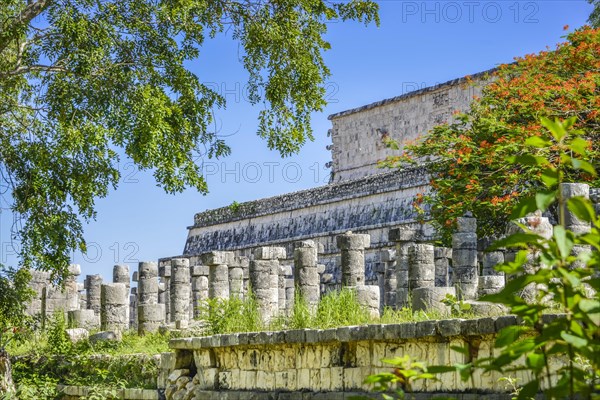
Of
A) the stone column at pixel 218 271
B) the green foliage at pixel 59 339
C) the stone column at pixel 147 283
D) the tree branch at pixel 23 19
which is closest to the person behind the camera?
the tree branch at pixel 23 19

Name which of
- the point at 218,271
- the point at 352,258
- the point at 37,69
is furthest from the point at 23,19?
the point at 352,258

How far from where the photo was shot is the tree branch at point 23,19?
44.2ft

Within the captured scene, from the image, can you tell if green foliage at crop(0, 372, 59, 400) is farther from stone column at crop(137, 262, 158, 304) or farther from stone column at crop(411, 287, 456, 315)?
stone column at crop(411, 287, 456, 315)

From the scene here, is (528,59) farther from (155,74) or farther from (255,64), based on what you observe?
(155,74)

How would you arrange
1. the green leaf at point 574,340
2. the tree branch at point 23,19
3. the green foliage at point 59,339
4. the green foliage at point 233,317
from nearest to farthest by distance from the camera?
the green leaf at point 574,340 → the green foliage at point 233,317 → the tree branch at point 23,19 → the green foliage at point 59,339

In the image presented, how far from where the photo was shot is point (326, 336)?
10.5 meters

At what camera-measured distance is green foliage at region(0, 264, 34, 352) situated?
14992 mm

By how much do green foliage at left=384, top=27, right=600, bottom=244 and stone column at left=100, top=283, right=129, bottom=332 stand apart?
17.2 ft

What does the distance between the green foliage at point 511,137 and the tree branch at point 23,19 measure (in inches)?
269

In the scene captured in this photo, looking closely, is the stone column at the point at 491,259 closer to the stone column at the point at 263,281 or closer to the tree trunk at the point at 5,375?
the stone column at the point at 263,281

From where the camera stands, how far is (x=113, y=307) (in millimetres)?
17359

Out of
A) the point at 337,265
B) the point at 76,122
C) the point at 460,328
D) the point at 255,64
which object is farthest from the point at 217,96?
the point at 337,265

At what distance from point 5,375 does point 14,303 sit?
131 centimetres

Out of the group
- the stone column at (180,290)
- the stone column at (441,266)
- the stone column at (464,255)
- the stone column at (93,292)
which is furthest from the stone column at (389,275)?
the stone column at (93,292)
